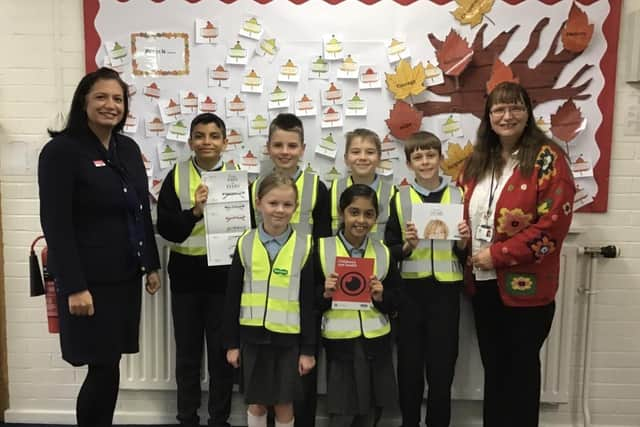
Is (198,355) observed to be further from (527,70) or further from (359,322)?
(527,70)

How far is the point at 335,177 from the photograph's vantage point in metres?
2.80

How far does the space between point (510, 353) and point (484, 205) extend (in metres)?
0.67

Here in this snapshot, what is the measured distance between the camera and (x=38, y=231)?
9.49ft

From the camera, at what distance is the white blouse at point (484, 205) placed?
2281 mm

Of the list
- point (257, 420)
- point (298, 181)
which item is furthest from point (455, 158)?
point (257, 420)

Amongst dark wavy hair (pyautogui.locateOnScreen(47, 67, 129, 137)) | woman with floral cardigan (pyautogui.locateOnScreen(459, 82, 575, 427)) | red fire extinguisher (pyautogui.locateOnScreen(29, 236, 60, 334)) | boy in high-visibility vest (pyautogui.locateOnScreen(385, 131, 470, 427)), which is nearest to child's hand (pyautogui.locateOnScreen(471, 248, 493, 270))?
woman with floral cardigan (pyautogui.locateOnScreen(459, 82, 575, 427))

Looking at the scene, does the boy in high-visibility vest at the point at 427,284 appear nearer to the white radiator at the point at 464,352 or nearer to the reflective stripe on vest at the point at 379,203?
the reflective stripe on vest at the point at 379,203

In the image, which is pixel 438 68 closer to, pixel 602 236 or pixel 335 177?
pixel 335 177

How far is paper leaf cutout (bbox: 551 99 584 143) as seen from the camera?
269cm

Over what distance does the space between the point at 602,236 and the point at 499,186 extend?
0.91 m

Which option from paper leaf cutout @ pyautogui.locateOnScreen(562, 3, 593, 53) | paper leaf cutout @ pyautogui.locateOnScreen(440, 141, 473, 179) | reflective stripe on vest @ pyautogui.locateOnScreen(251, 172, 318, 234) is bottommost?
reflective stripe on vest @ pyautogui.locateOnScreen(251, 172, 318, 234)

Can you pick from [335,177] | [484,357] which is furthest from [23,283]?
[484,357]

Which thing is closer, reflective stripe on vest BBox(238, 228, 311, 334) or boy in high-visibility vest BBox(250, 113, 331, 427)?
reflective stripe on vest BBox(238, 228, 311, 334)

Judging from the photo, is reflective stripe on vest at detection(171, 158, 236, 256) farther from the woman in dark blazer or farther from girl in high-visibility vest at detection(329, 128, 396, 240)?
girl in high-visibility vest at detection(329, 128, 396, 240)
